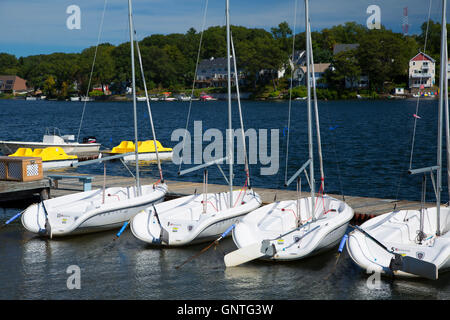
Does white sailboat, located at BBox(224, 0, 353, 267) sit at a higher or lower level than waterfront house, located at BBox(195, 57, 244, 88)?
lower

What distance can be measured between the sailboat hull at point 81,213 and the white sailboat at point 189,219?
1232 mm

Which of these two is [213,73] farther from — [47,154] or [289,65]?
[47,154]

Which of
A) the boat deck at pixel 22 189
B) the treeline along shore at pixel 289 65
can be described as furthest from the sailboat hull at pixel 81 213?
the treeline along shore at pixel 289 65

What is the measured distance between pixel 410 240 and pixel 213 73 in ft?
559

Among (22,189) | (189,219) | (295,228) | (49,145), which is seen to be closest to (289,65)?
(49,145)

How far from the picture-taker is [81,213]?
59.5 ft

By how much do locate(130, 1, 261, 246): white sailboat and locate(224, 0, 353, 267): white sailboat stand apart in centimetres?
97

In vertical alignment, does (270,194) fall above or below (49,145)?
below

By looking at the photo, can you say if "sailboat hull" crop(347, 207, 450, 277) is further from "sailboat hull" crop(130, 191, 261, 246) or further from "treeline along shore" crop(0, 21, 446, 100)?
"treeline along shore" crop(0, 21, 446, 100)

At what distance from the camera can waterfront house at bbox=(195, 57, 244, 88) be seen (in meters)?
178

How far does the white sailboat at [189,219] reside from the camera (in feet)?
54.9

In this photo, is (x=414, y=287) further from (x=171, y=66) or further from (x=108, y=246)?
(x=171, y=66)

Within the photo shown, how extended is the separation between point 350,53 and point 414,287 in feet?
453

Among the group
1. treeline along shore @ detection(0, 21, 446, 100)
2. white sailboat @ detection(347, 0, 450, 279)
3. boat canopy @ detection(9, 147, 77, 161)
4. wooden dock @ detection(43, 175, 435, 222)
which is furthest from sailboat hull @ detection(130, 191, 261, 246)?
treeline along shore @ detection(0, 21, 446, 100)
